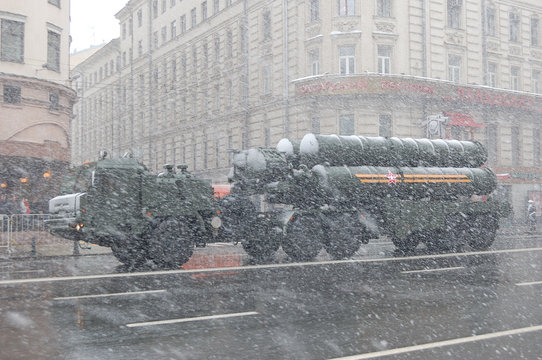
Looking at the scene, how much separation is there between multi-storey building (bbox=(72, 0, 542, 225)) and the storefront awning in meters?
0.07

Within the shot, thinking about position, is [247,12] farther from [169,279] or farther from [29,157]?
[169,279]

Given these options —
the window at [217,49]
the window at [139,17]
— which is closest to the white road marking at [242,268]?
the window at [217,49]

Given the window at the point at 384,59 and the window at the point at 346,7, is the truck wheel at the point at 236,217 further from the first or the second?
the window at the point at 346,7

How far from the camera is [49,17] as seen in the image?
97.1 feet

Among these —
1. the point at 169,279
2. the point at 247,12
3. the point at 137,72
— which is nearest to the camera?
the point at 169,279

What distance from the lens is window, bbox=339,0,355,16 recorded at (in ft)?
107

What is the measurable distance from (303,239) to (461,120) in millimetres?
21496

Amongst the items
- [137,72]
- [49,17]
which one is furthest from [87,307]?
[137,72]

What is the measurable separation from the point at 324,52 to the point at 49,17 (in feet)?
46.6

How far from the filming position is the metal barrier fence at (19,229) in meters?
19.3

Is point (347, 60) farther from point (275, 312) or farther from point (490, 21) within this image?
point (275, 312)

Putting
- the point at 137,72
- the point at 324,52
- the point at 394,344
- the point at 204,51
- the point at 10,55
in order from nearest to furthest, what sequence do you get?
the point at 394,344, the point at 10,55, the point at 324,52, the point at 204,51, the point at 137,72

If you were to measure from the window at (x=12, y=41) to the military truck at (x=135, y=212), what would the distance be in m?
15.8

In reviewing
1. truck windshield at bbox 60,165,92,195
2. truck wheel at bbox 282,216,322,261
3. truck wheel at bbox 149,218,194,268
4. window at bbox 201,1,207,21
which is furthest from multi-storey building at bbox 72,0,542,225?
truck windshield at bbox 60,165,92,195
